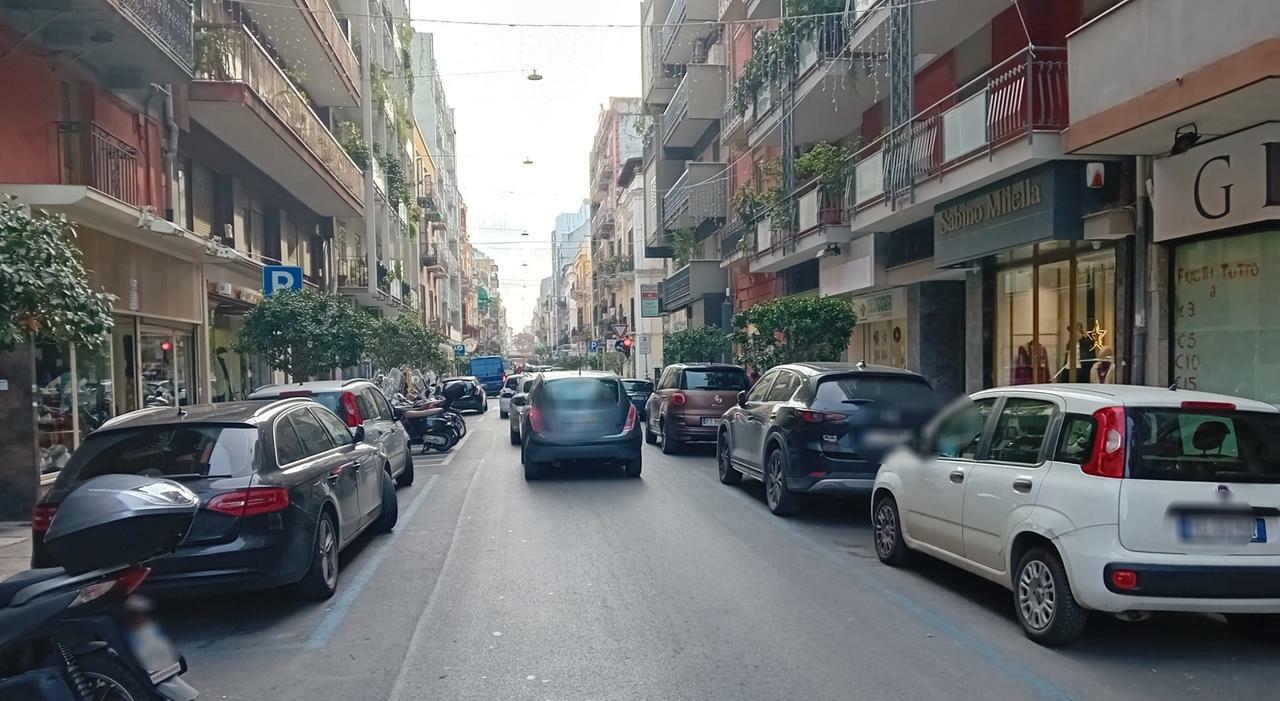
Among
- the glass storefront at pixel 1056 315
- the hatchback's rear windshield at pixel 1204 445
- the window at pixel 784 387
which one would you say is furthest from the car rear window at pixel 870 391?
the hatchback's rear windshield at pixel 1204 445

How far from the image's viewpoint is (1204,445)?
17.7ft

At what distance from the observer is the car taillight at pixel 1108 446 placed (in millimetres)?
5297

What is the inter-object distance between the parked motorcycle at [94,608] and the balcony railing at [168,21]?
9.63m

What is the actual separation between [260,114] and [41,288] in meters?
9.68

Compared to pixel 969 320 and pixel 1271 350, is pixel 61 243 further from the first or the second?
pixel 969 320

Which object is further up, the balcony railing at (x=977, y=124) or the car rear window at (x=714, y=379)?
the balcony railing at (x=977, y=124)

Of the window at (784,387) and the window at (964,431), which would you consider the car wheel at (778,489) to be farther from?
the window at (964,431)

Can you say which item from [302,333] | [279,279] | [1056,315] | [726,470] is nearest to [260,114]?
[279,279]

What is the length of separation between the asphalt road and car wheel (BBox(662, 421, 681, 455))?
747cm

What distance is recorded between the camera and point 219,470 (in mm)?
6363

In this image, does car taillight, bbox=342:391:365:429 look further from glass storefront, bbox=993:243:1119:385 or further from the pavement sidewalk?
glass storefront, bbox=993:243:1119:385

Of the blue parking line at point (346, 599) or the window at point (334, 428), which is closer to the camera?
the blue parking line at point (346, 599)

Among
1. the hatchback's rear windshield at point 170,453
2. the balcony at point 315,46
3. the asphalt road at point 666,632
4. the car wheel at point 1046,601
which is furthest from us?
the balcony at point 315,46

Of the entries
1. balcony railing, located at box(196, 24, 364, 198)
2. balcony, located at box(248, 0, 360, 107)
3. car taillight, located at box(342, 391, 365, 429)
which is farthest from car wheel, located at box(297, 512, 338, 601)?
balcony, located at box(248, 0, 360, 107)
